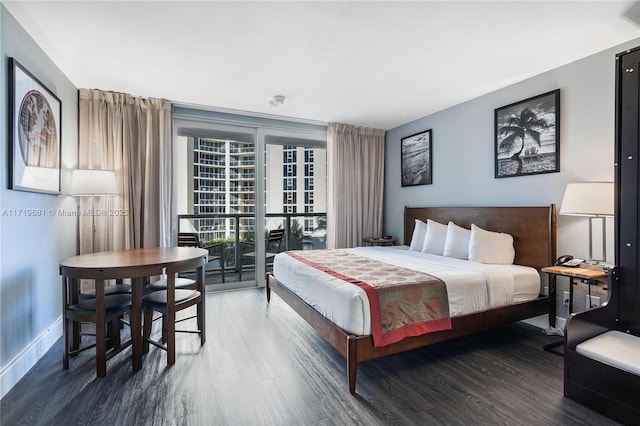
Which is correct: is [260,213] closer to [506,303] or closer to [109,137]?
[109,137]

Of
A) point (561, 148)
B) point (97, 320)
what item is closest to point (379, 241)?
point (561, 148)

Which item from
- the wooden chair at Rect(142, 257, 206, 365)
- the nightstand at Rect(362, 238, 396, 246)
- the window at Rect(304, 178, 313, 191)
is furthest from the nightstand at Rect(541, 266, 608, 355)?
the window at Rect(304, 178, 313, 191)

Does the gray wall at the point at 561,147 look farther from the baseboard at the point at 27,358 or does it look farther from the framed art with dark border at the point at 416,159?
the baseboard at the point at 27,358

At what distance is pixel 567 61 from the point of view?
280 centimetres

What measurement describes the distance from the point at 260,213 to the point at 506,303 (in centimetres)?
323

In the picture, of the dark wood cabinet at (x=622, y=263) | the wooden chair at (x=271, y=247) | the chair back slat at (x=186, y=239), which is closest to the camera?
the dark wood cabinet at (x=622, y=263)

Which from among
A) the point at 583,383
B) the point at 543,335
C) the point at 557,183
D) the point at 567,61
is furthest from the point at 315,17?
the point at 543,335

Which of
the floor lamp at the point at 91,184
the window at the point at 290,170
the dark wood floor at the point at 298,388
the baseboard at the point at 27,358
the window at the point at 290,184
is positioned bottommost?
the dark wood floor at the point at 298,388

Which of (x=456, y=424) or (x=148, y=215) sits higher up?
(x=148, y=215)

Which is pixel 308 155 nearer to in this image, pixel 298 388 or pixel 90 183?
pixel 90 183

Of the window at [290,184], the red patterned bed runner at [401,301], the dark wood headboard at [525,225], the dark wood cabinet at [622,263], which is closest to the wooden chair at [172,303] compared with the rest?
the red patterned bed runner at [401,301]

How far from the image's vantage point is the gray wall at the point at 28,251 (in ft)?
6.52

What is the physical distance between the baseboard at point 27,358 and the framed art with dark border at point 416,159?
4588 mm

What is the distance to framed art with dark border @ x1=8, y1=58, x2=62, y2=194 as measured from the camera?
206 cm
